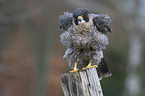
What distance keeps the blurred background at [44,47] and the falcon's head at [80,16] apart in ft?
14.9

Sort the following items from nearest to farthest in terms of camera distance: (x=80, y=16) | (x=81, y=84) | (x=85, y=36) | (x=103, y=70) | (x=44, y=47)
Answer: (x=81, y=84), (x=80, y=16), (x=85, y=36), (x=103, y=70), (x=44, y=47)

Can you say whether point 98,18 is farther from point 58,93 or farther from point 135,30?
point 58,93

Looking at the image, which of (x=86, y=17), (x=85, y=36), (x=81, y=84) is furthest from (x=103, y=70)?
(x=81, y=84)

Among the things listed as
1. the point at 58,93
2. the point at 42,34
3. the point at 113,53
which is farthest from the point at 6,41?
the point at 113,53

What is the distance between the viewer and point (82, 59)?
3916 millimetres

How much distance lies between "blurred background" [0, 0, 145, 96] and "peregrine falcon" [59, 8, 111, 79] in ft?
14.0

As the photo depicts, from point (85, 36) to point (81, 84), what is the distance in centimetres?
122

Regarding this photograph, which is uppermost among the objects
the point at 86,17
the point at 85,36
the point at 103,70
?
the point at 86,17

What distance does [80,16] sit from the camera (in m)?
3.39

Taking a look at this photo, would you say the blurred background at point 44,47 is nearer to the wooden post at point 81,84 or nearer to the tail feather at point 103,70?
the tail feather at point 103,70

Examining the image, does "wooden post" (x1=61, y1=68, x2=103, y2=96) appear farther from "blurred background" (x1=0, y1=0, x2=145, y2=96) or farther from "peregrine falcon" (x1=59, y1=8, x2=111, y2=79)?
"blurred background" (x1=0, y1=0, x2=145, y2=96)

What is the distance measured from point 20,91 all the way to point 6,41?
98.0 inches

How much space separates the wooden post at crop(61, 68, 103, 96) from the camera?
95.8 inches

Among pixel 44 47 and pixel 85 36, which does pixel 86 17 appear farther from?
pixel 44 47
